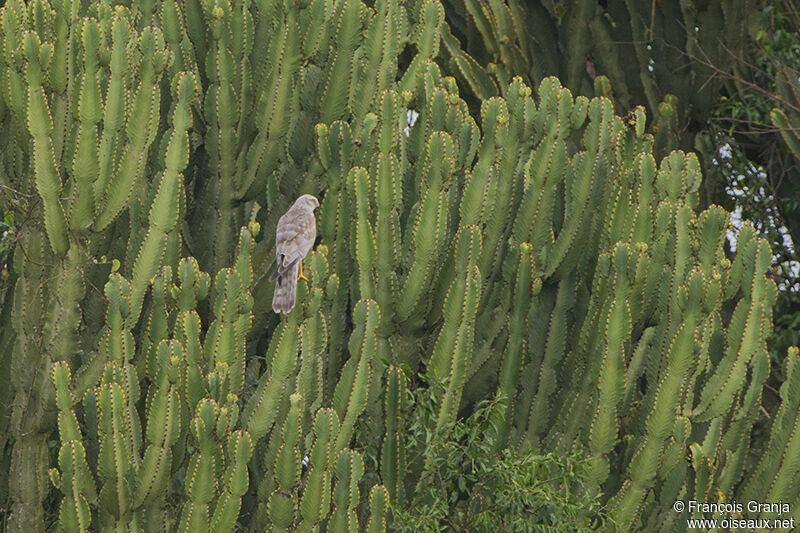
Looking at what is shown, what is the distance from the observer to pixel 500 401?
721 centimetres

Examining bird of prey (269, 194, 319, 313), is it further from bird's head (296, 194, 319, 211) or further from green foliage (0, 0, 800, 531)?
bird's head (296, 194, 319, 211)

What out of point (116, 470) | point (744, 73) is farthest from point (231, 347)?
point (744, 73)

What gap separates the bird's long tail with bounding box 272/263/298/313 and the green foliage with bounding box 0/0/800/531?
0.32 ft

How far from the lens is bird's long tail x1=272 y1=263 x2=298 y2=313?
6.50 meters

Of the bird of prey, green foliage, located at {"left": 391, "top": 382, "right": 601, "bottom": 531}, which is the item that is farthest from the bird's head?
green foliage, located at {"left": 391, "top": 382, "right": 601, "bottom": 531}

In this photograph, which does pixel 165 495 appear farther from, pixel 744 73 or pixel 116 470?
pixel 744 73

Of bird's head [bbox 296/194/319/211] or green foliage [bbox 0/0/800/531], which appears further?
bird's head [bbox 296/194/319/211]

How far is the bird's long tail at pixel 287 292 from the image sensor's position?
21.3 ft

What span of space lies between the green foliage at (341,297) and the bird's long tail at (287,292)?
10 cm

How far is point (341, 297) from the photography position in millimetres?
7402

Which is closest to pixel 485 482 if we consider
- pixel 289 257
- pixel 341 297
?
pixel 341 297

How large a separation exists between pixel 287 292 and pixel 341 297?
3.00ft

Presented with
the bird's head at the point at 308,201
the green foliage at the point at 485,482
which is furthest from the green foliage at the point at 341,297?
the bird's head at the point at 308,201

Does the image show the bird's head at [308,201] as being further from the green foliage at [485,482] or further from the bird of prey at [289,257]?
the green foliage at [485,482]
